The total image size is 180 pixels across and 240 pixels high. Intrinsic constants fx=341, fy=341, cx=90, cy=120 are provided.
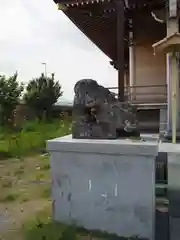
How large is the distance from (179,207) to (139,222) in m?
0.55

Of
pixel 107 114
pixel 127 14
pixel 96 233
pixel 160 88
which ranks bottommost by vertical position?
pixel 96 233

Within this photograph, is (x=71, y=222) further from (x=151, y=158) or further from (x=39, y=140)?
(x=39, y=140)

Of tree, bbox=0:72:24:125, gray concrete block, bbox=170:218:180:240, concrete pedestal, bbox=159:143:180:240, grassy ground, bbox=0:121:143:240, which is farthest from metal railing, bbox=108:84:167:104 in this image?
tree, bbox=0:72:24:125

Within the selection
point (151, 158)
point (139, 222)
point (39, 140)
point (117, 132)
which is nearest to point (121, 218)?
point (139, 222)

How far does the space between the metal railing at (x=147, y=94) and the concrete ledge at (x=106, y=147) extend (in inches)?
185

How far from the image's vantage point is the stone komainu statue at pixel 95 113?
210 inches

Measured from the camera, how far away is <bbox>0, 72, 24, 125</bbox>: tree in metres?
19.8

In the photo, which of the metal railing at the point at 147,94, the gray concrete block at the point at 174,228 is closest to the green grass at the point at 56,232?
the gray concrete block at the point at 174,228

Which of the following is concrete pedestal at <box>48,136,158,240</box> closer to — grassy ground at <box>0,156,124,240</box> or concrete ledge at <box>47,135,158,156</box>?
concrete ledge at <box>47,135,158,156</box>

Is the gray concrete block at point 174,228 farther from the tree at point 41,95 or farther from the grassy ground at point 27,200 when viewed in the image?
the tree at point 41,95

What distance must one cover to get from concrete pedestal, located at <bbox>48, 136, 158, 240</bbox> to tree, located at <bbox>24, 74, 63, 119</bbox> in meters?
19.5

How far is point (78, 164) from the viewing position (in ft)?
15.5

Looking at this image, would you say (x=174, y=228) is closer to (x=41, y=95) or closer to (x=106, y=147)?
(x=106, y=147)

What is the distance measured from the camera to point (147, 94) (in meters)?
9.56
